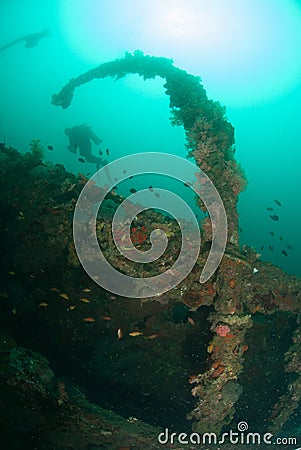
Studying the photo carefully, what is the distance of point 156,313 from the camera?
5.84 metres

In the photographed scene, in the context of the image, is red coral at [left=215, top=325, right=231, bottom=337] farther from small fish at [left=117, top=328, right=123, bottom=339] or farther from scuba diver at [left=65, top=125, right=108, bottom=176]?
scuba diver at [left=65, top=125, right=108, bottom=176]

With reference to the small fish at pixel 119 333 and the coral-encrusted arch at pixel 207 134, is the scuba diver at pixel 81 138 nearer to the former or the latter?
the coral-encrusted arch at pixel 207 134

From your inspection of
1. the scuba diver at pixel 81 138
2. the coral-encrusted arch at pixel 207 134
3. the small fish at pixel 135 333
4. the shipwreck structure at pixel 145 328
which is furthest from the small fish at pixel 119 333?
the scuba diver at pixel 81 138

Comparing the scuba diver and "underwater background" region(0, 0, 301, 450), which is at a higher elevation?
the scuba diver

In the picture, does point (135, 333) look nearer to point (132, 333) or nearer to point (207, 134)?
point (132, 333)

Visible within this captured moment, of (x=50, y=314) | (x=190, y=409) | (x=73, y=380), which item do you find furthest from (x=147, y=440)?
(x=50, y=314)

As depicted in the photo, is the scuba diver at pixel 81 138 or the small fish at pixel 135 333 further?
the scuba diver at pixel 81 138

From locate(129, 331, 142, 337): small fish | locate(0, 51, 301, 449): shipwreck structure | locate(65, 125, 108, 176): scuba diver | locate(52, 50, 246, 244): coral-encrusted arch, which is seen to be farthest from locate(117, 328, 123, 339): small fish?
locate(65, 125, 108, 176): scuba diver
